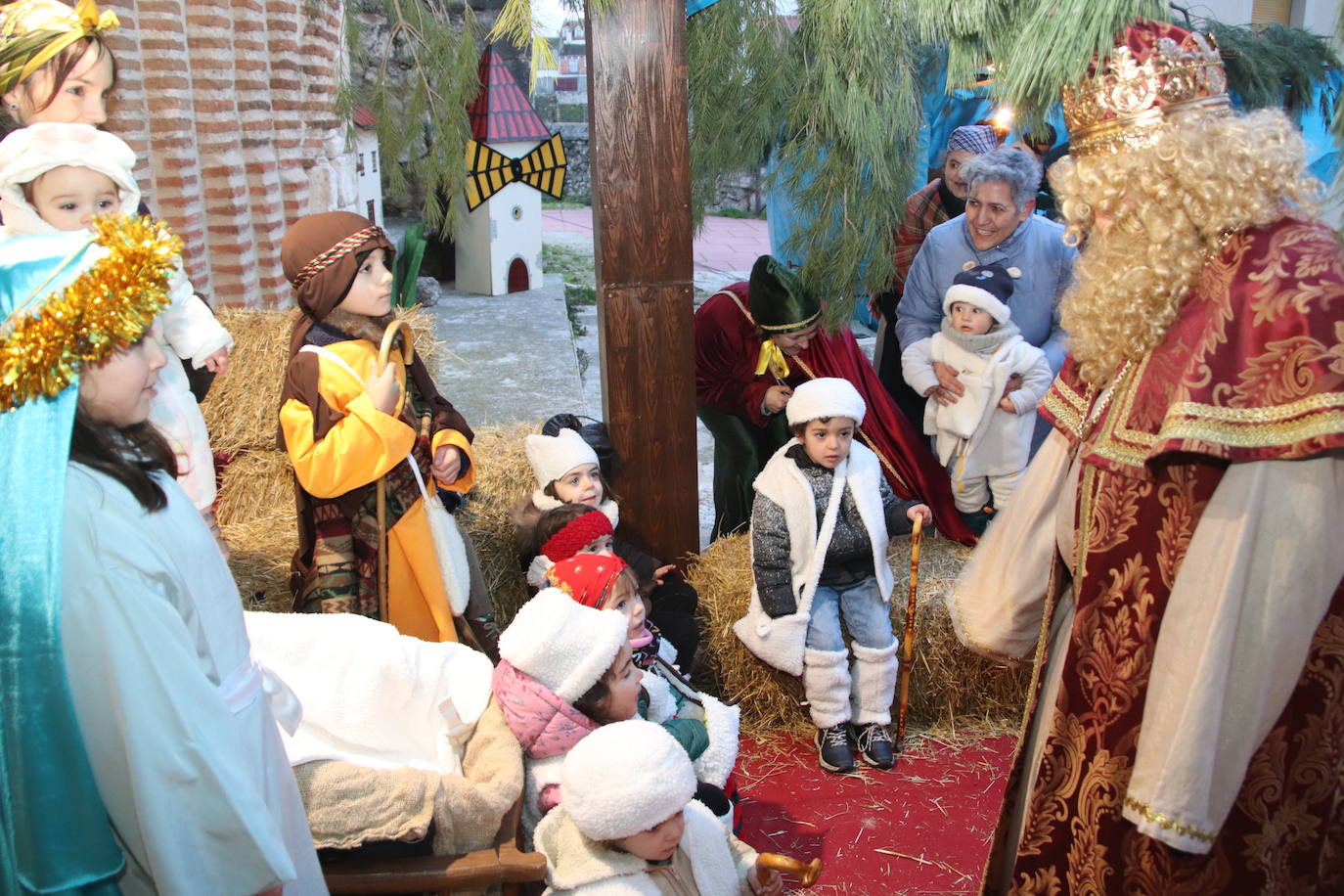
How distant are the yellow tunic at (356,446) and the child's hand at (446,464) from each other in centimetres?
13

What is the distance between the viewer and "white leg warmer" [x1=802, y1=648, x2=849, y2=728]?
12.3 feet

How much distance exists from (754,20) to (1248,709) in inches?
118

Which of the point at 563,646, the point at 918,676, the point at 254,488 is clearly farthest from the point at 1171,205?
A: the point at 254,488

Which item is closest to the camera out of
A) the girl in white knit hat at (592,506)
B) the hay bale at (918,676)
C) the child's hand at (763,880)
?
Answer: the child's hand at (763,880)

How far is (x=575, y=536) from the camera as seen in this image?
11.9 feet

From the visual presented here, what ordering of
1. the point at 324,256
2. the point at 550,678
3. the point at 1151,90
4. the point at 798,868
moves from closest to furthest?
the point at 1151,90, the point at 798,868, the point at 550,678, the point at 324,256

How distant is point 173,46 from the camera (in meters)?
5.84

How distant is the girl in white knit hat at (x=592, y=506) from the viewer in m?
3.85

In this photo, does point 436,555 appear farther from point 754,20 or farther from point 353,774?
point 754,20

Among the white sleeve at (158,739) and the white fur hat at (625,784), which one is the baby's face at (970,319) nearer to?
the white fur hat at (625,784)

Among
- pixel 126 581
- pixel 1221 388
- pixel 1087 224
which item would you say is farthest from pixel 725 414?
pixel 126 581

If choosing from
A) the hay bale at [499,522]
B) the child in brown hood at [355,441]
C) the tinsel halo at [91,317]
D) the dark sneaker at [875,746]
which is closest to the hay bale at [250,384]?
the hay bale at [499,522]

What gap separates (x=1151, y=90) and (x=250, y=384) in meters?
3.96

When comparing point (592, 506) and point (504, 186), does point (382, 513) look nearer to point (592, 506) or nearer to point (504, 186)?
point (592, 506)
